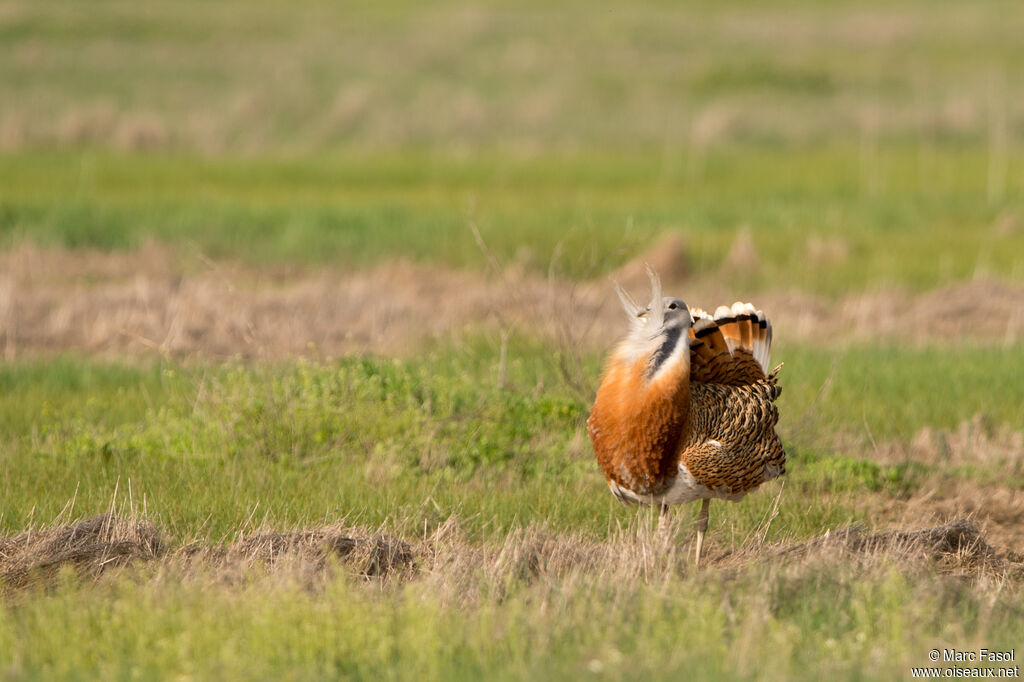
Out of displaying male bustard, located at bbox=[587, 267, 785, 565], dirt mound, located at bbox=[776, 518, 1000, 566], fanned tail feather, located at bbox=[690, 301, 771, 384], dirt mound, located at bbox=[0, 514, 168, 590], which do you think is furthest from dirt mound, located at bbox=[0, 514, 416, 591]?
dirt mound, located at bbox=[776, 518, 1000, 566]

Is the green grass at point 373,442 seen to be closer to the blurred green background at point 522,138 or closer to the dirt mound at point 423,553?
the dirt mound at point 423,553

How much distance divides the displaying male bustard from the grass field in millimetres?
295

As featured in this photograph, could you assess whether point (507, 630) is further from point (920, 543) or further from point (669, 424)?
point (920, 543)

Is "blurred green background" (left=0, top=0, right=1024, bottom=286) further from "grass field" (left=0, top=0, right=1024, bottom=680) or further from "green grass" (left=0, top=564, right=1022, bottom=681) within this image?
"green grass" (left=0, top=564, right=1022, bottom=681)

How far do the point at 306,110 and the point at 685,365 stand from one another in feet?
74.9

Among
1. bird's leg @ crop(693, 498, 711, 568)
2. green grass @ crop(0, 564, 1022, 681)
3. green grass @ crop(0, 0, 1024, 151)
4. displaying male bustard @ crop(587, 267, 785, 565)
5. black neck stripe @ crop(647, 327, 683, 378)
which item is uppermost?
green grass @ crop(0, 0, 1024, 151)

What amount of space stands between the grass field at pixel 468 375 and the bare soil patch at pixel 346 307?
0.06 meters

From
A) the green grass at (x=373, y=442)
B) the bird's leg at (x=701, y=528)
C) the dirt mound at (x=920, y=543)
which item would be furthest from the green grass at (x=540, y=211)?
the bird's leg at (x=701, y=528)

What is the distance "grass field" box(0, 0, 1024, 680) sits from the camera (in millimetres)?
5059

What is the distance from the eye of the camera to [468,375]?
935 centimetres

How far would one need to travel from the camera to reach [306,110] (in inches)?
1084

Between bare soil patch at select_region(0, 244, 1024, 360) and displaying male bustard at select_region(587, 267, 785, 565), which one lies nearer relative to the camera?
displaying male bustard at select_region(587, 267, 785, 565)

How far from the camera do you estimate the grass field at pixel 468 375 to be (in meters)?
5.06

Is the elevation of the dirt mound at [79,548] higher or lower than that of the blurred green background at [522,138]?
lower
